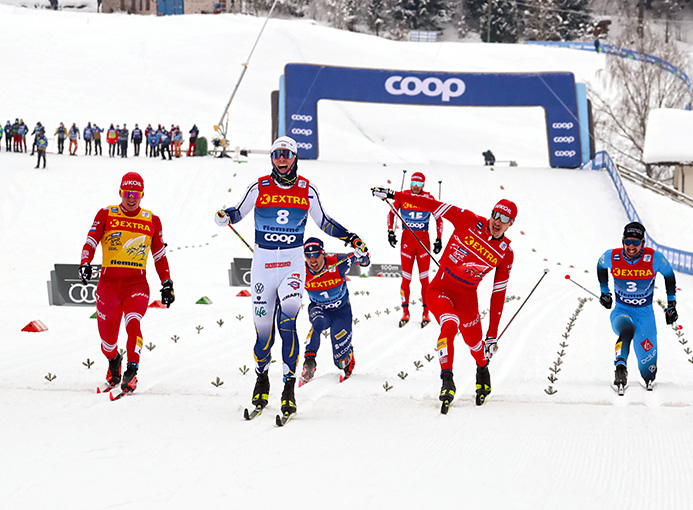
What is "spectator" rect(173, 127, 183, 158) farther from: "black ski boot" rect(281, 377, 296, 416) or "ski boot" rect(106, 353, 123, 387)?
"black ski boot" rect(281, 377, 296, 416)

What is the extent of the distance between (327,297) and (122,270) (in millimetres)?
2269

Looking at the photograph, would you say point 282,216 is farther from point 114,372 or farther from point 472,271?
point 114,372

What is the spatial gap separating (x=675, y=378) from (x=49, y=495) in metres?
6.74

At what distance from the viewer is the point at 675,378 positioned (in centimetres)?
873

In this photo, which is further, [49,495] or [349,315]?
[349,315]

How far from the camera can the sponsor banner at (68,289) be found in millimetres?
13961

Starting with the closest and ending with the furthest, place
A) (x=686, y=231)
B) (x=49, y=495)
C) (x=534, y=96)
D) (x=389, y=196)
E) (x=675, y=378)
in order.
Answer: (x=49, y=495) → (x=389, y=196) → (x=675, y=378) → (x=686, y=231) → (x=534, y=96)

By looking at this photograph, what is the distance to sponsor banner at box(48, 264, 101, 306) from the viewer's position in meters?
14.0

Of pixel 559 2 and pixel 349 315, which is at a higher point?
pixel 559 2

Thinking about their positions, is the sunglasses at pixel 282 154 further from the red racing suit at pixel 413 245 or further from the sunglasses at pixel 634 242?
the red racing suit at pixel 413 245

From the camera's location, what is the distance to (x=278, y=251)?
6867mm

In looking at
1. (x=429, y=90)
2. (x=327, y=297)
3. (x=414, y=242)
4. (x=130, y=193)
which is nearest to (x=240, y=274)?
(x=414, y=242)

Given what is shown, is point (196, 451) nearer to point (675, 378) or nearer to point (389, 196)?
point (389, 196)

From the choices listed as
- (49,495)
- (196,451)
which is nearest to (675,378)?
(196,451)
